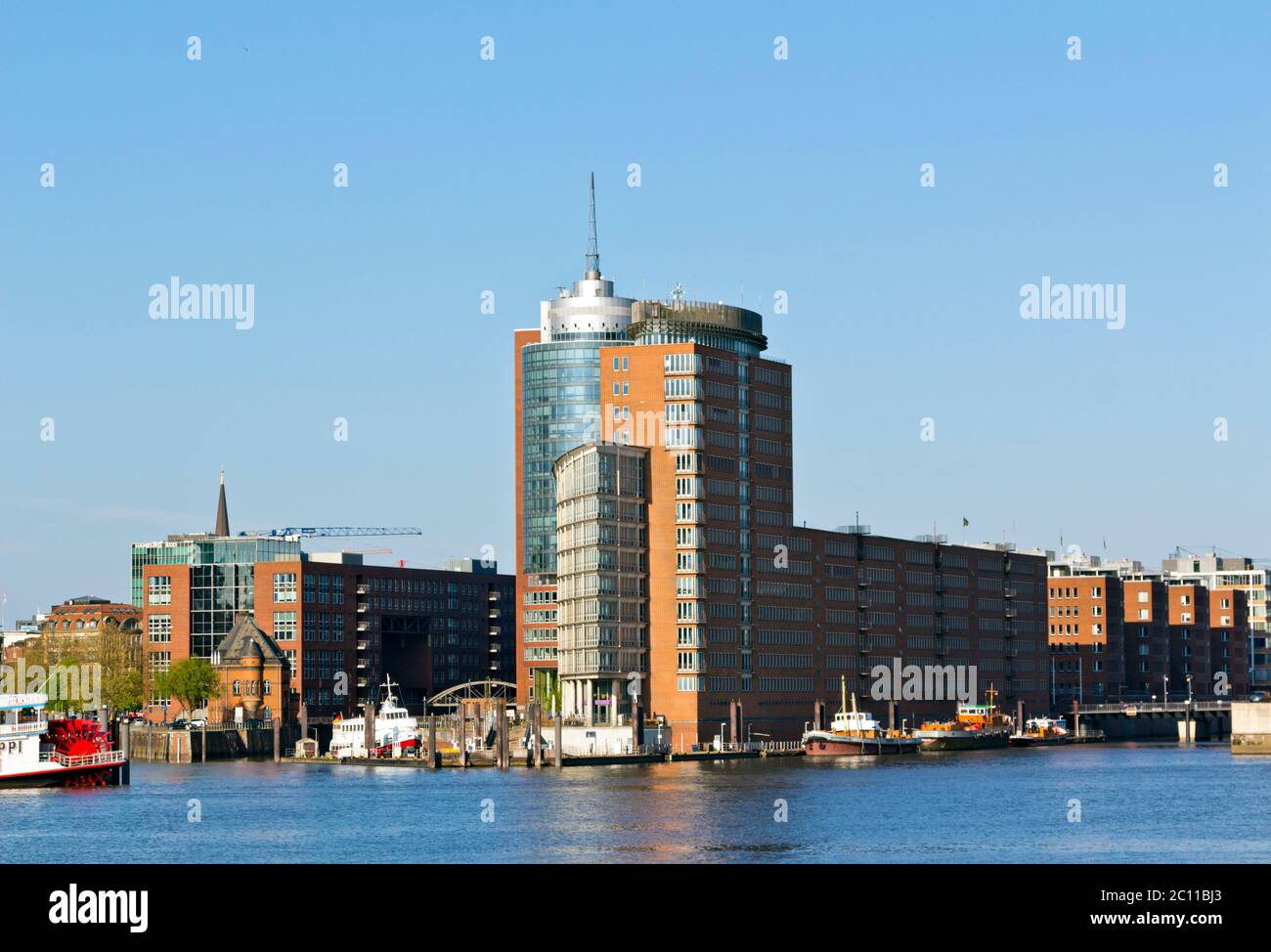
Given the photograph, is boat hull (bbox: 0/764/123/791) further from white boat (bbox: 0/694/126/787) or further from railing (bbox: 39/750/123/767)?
railing (bbox: 39/750/123/767)

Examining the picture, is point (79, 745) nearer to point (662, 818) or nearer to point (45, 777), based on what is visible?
point (45, 777)

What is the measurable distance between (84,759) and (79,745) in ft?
8.99

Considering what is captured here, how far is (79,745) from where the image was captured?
6216 inches

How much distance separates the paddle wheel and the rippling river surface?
16.2 ft

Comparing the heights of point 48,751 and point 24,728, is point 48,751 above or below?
below

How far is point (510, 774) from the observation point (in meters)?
176

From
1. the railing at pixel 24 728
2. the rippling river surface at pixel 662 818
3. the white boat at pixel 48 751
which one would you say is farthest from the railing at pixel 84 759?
the rippling river surface at pixel 662 818

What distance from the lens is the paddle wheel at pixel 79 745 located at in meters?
155

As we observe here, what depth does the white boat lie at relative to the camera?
148 metres

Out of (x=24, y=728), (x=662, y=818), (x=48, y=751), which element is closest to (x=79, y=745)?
(x=48, y=751)

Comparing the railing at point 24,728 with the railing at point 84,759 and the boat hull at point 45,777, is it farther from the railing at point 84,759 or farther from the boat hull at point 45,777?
the boat hull at point 45,777

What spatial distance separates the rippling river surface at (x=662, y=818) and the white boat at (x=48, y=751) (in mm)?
2600
